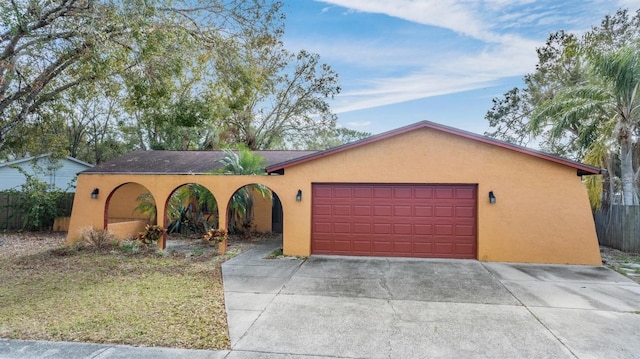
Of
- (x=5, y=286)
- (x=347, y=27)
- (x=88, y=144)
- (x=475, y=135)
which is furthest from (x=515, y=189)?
(x=88, y=144)

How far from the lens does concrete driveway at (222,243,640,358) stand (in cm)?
405

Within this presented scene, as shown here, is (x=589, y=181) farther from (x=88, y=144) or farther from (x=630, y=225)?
(x=88, y=144)

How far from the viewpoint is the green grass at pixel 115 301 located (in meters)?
4.32

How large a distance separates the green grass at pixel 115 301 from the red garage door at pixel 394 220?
335cm

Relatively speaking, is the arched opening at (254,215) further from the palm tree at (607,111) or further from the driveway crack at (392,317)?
the palm tree at (607,111)

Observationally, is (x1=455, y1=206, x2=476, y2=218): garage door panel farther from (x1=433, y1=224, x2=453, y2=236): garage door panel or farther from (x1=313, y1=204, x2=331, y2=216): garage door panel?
(x1=313, y1=204, x2=331, y2=216): garage door panel

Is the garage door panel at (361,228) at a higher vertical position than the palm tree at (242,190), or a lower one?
lower

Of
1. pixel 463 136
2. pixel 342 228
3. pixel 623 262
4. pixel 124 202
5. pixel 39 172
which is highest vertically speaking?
pixel 463 136

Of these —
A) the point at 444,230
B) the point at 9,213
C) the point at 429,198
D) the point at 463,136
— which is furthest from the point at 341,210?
the point at 9,213

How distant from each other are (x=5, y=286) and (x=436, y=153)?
33.6 feet

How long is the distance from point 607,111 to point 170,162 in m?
16.3

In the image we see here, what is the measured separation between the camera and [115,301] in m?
5.55

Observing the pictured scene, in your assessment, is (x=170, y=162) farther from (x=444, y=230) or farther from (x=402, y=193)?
(x=444, y=230)

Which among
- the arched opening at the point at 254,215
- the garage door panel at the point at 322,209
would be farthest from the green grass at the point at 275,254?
the arched opening at the point at 254,215
